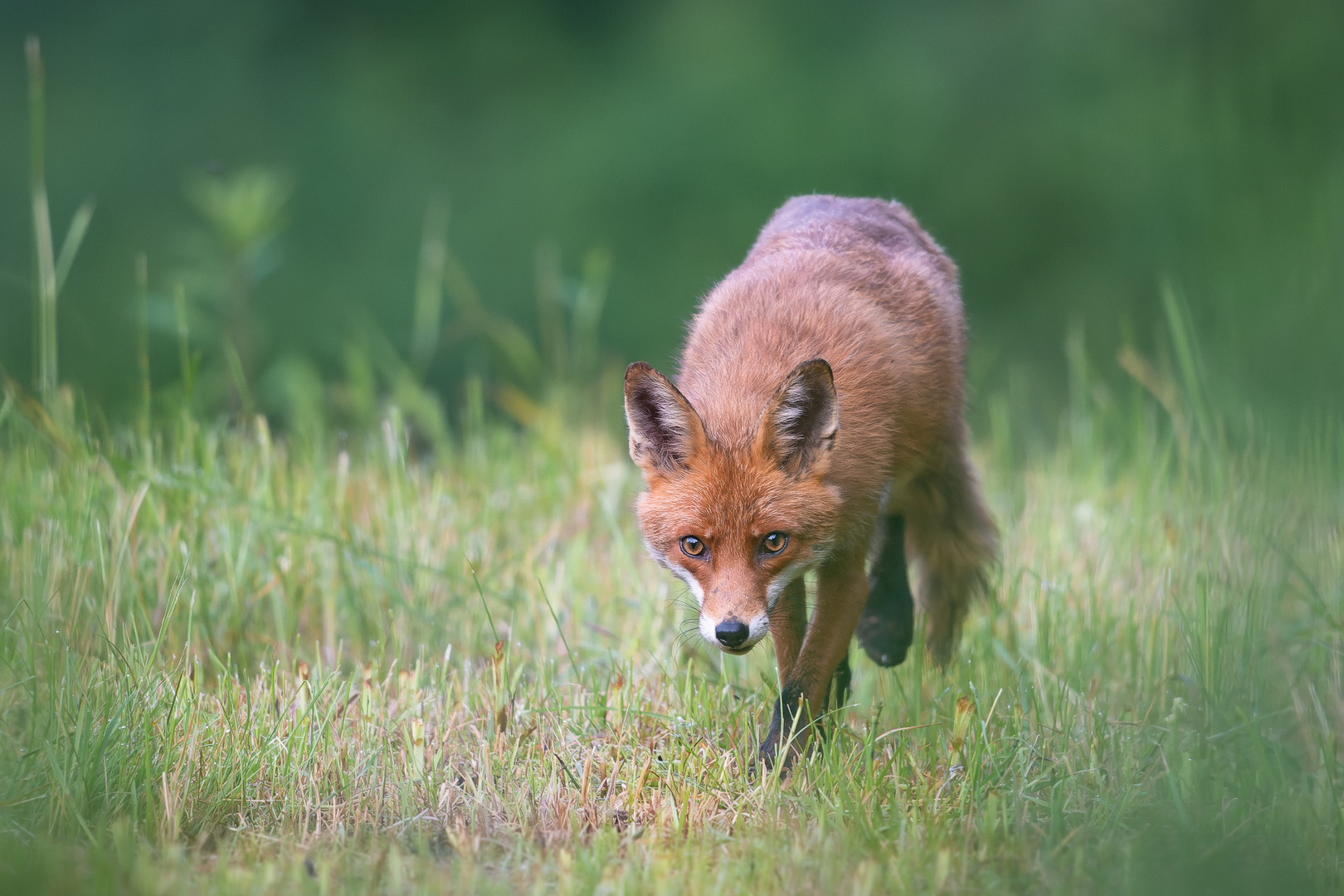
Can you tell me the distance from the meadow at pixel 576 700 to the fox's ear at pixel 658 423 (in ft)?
2.13

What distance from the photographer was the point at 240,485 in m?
4.06

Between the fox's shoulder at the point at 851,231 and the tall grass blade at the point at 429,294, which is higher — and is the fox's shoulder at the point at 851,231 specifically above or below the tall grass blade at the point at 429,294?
below

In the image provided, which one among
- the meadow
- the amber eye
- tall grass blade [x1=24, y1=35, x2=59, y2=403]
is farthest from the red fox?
tall grass blade [x1=24, y1=35, x2=59, y2=403]

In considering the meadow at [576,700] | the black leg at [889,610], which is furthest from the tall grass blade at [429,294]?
the black leg at [889,610]

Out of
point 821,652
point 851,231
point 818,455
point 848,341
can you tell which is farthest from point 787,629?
point 851,231

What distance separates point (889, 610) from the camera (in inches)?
142

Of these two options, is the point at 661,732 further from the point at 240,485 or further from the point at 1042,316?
the point at 1042,316

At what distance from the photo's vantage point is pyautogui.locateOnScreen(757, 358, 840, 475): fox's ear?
2.83 m

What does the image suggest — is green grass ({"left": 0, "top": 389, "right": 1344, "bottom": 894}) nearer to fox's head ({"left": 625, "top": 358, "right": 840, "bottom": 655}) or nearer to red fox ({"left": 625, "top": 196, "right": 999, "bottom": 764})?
red fox ({"left": 625, "top": 196, "right": 999, "bottom": 764})

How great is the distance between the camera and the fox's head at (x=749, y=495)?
2.81 metres

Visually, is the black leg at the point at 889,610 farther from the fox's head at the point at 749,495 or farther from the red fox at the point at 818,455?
the fox's head at the point at 749,495

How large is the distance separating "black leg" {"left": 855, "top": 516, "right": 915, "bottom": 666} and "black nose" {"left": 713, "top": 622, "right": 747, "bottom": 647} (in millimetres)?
1056

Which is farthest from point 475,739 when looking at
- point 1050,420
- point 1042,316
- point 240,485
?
point 1042,316

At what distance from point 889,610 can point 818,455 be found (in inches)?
35.8
